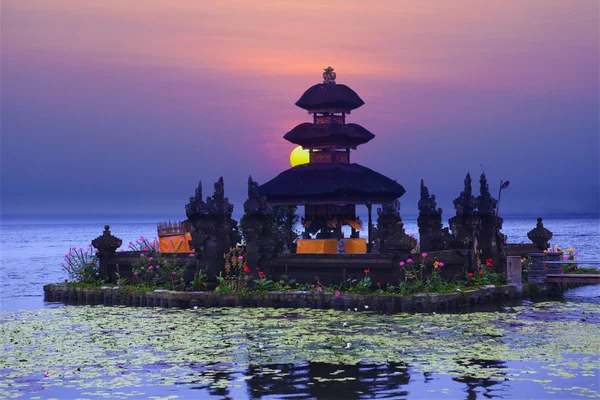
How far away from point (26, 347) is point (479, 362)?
10.6 meters

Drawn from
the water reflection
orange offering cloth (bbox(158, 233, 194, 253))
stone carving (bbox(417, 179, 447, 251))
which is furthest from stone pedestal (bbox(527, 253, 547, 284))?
the water reflection

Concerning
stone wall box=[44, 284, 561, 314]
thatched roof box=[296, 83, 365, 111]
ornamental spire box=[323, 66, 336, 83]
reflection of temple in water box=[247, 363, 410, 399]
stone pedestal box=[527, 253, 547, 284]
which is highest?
ornamental spire box=[323, 66, 336, 83]

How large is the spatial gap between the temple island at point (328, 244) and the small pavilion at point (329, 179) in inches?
2.1

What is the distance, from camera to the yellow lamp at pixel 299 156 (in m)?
39.8

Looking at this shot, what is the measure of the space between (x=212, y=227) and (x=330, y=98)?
441 inches

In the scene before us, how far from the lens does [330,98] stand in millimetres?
38719

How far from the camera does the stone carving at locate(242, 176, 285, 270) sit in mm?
29672

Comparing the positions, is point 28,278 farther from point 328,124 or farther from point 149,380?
point 149,380

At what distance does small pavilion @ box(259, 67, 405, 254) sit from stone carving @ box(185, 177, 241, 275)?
6144 millimetres

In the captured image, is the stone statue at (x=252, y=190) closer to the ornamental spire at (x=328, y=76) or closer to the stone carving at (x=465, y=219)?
the stone carving at (x=465, y=219)

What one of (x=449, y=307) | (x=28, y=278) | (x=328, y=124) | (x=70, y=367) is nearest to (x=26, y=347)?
(x=70, y=367)

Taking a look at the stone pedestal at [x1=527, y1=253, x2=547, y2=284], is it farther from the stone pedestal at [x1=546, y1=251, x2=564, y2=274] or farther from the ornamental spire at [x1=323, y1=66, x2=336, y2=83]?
the ornamental spire at [x1=323, y1=66, x2=336, y2=83]

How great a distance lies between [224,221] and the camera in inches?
1193

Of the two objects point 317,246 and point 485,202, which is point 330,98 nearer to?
point 317,246
